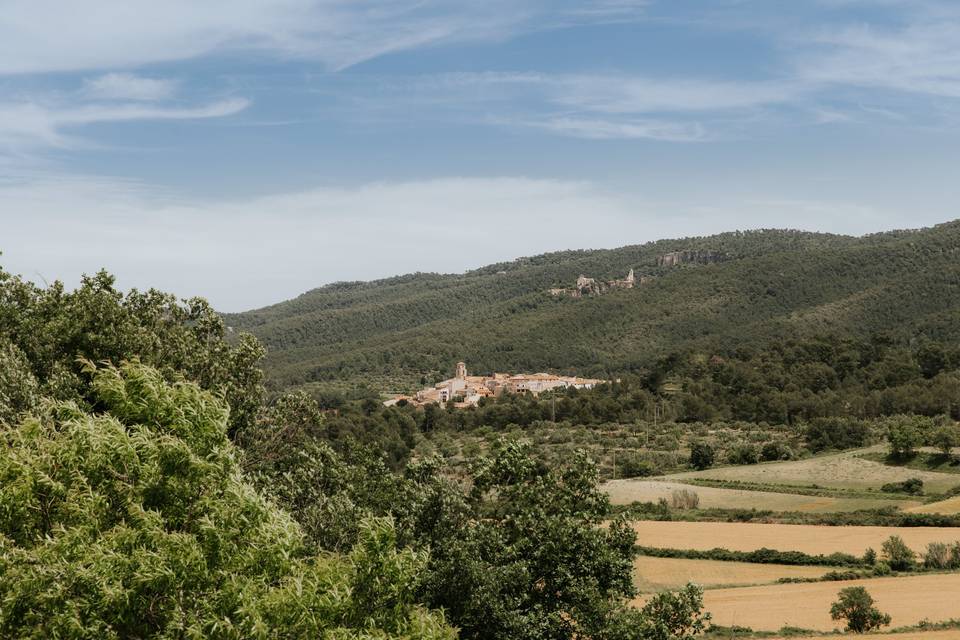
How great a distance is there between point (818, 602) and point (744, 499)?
1059 inches

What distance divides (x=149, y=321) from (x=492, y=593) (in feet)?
42.5

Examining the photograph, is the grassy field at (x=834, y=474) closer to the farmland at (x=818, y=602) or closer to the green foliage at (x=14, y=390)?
the farmland at (x=818, y=602)

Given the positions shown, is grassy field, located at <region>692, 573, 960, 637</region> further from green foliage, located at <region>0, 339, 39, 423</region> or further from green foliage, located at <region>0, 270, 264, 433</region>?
green foliage, located at <region>0, 339, 39, 423</region>

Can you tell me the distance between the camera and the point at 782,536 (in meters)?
45.8

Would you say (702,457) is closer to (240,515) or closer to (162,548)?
(240,515)

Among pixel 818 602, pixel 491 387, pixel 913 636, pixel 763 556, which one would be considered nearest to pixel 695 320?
pixel 491 387

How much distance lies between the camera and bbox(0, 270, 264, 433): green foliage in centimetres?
1966

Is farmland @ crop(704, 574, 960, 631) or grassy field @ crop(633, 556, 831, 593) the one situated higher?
farmland @ crop(704, 574, 960, 631)

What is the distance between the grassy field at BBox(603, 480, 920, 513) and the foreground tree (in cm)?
4528

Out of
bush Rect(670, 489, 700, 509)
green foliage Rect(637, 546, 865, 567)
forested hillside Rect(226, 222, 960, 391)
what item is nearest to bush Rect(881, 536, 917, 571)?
green foliage Rect(637, 546, 865, 567)

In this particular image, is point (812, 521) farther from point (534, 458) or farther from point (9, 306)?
point (9, 306)

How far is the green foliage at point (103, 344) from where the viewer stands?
19656 mm

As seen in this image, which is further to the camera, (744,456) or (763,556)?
(744,456)

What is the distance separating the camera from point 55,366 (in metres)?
19.3
